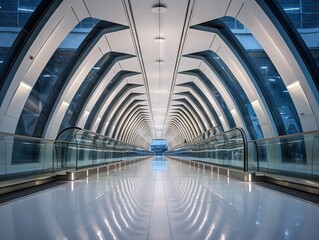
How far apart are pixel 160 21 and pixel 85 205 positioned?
917cm

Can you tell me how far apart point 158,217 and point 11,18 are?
30.1ft

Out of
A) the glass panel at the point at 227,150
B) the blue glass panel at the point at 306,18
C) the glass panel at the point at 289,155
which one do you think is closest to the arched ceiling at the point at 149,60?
the blue glass panel at the point at 306,18

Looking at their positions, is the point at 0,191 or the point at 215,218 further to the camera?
the point at 0,191

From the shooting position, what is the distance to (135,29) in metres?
13.5

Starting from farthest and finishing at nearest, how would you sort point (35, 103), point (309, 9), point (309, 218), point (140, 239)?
point (35, 103), point (309, 9), point (309, 218), point (140, 239)

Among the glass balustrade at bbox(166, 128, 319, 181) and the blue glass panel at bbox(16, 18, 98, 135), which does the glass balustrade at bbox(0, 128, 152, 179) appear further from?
the glass balustrade at bbox(166, 128, 319, 181)

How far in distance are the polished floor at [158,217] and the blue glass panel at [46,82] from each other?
406 inches

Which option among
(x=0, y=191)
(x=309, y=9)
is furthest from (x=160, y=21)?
(x=0, y=191)

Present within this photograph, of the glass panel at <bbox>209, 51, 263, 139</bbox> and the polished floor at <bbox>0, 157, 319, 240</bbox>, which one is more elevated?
the glass panel at <bbox>209, 51, 263, 139</bbox>

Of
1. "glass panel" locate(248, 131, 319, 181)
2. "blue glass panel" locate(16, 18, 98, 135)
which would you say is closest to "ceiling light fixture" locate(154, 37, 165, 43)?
"blue glass panel" locate(16, 18, 98, 135)

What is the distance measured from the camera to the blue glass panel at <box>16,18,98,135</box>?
601 inches

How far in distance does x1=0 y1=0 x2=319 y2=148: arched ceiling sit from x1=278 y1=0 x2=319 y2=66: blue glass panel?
1.76 ft

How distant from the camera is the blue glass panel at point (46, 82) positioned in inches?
601

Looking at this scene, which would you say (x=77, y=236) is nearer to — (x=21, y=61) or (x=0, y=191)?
(x=0, y=191)
